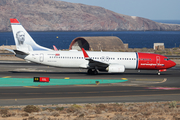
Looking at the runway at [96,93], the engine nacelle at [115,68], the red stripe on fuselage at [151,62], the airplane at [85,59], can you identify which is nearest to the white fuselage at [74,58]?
the airplane at [85,59]

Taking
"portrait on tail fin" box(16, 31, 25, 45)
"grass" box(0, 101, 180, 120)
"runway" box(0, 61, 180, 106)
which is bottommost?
"grass" box(0, 101, 180, 120)

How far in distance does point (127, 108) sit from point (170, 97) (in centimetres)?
767

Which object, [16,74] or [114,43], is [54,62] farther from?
[114,43]

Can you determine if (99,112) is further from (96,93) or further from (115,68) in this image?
(115,68)

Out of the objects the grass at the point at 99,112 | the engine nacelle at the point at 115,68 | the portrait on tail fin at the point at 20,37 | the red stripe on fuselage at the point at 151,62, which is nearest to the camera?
the grass at the point at 99,112

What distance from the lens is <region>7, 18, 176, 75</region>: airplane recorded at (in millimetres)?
42656

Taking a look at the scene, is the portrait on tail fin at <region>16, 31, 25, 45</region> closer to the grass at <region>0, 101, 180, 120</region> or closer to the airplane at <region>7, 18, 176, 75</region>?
the airplane at <region>7, 18, 176, 75</region>

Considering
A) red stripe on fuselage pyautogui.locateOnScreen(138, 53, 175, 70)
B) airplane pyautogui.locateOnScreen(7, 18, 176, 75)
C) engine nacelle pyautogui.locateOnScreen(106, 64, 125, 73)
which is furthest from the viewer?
red stripe on fuselage pyautogui.locateOnScreen(138, 53, 175, 70)

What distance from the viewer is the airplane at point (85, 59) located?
140ft

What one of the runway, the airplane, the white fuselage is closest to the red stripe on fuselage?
the airplane

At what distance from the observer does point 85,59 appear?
42.3 metres

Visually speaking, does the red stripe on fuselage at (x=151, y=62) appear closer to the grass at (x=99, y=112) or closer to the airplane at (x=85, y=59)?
the airplane at (x=85, y=59)

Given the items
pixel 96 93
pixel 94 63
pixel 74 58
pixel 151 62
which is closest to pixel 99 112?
pixel 96 93

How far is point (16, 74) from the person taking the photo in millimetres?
44000
